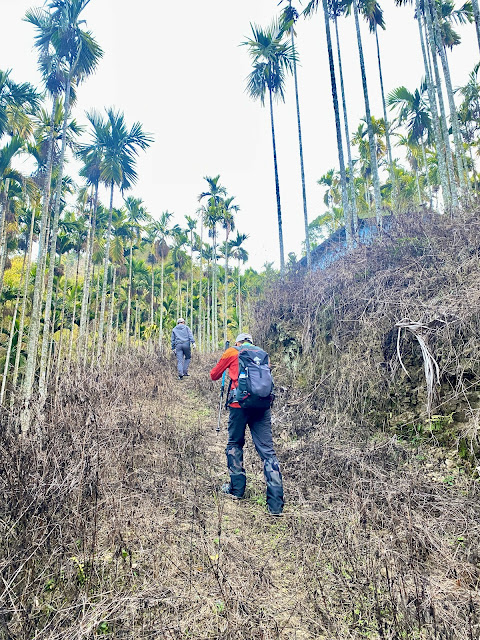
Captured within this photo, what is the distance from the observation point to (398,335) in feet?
16.6

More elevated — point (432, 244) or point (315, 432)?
point (432, 244)

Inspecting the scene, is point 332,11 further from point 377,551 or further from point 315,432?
point 377,551

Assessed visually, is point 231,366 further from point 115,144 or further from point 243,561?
point 115,144

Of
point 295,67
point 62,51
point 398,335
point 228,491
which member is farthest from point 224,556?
point 295,67

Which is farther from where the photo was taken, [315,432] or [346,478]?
[315,432]

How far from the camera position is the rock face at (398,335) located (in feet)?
14.4

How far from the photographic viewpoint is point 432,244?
6.37 meters

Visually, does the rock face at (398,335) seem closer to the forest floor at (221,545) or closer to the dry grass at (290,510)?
the dry grass at (290,510)

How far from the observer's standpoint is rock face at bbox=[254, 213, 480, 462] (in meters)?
4.39

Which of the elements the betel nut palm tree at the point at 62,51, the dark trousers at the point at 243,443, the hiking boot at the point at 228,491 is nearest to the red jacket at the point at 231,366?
the dark trousers at the point at 243,443

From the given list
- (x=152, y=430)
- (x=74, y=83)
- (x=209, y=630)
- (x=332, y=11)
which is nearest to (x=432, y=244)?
(x=152, y=430)

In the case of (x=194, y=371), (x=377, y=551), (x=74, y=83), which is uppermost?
(x=74, y=83)

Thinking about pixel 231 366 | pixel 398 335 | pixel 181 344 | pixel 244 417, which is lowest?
pixel 244 417

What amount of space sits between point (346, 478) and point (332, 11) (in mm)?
18497
